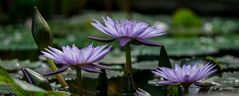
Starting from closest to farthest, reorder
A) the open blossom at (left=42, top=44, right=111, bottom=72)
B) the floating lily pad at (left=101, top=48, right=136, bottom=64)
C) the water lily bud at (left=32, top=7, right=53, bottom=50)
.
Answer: the open blossom at (left=42, top=44, right=111, bottom=72) < the water lily bud at (left=32, top=7, right=53, bottom=50) < the floating lily pad at (left=101, top=48, right=136, bottom=64)

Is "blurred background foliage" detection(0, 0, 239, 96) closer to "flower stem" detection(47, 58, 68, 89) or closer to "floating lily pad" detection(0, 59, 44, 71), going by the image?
"floating lily pad" detection(0, 59, 44, 71)

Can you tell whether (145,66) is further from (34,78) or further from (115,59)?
(34,78)

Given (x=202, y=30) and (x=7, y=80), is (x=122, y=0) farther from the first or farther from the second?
(x=7, y=80)

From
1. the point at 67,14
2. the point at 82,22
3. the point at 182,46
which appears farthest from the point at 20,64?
the point at 67,14

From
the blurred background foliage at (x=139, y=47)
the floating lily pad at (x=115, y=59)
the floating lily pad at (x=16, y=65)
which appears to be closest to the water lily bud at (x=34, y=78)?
the blurred background foliage at (x=139, y=47)

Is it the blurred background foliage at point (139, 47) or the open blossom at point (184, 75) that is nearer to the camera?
the open blossom at point (184, 75)

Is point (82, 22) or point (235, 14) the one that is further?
point (235, 14)

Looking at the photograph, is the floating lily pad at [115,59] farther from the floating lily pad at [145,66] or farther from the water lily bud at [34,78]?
the water lily bud at [34,78]

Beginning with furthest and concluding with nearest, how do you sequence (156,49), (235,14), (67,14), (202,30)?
1. (235,14)
2. (67,14)
3. (202,30)
4. (156,49)

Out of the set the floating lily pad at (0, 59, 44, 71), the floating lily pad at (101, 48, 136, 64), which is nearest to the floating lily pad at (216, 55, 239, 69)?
the floating lily pad at (101, 48, 136, 64)

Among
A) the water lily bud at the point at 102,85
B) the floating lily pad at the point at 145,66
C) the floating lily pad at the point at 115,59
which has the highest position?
the floating lily pad at the point at 115,59

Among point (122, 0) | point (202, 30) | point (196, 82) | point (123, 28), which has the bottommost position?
point (196, 82)
